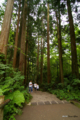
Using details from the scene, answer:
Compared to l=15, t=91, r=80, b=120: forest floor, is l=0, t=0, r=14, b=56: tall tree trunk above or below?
above

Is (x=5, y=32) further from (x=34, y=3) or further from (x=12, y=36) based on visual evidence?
(x=12, y=36)

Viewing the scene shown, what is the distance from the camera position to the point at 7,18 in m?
6.08

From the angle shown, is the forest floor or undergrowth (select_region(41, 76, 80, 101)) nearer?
the forest floor

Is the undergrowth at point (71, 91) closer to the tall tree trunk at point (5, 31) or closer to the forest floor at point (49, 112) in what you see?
the forest floor at point (49, 112)

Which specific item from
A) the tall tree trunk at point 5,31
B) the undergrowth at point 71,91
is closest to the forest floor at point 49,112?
the undergrowth at point 71,91

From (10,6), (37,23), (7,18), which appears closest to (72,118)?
(7,18)

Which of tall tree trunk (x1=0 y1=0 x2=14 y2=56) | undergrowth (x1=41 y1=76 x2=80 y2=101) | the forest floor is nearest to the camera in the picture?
the forest floor

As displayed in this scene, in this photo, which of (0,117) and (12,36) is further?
(12,36)

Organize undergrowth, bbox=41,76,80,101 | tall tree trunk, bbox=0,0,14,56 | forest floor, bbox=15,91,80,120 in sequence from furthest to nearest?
undergrowth, bbox=41,76,80,101
tall tree trunk, bbox=0,0,14,56
forest floor, bbox=15,91,80,120

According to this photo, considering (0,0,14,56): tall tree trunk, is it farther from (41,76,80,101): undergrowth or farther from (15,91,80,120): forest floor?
(41,76,80,101): undergrowth

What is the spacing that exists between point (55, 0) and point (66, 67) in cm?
1329

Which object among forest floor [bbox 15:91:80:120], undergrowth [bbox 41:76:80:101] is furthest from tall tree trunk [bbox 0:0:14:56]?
undergrowth [bbox 41:76:80:101]

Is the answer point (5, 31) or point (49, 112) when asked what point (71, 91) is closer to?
point (49, 112)

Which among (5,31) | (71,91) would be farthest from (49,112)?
(5,31)
